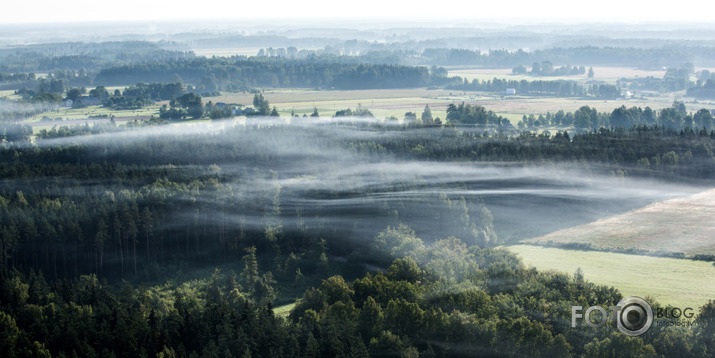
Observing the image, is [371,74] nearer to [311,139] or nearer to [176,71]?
[176,71]

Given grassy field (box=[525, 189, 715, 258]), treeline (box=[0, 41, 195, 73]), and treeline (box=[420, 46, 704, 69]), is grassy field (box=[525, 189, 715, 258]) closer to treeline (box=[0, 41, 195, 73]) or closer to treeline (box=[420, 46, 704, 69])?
treeline (box=[420, 46, 704, 69])

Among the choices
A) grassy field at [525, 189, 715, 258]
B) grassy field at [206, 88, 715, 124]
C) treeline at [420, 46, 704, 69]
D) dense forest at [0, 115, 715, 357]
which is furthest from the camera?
treeline at [420, 46, 704, 69]

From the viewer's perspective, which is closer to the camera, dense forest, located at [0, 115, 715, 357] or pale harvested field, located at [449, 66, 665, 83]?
dense forest, located at [0, 115, 715, 357]

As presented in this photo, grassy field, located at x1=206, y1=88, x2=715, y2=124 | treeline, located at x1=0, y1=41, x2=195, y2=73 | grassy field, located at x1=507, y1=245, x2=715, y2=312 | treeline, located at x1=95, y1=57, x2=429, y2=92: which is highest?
treeline, located at x1=0, y1=41, x2=195, y2=73

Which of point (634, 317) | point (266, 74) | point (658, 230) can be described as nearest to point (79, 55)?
point (266, 74)

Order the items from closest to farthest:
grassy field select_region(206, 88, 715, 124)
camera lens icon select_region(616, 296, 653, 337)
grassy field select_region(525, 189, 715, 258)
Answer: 1. camera lens icon select_region(616, 296, 653, 337)
2. grassy field select_region(525, 189, 715, 258)
3. grassy field select_region(206, 88, 715, 124)

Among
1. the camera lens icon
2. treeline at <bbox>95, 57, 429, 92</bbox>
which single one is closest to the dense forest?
the camera lens icon

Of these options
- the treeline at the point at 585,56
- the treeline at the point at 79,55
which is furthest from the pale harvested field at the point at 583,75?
the treeline at the point at 79,55
